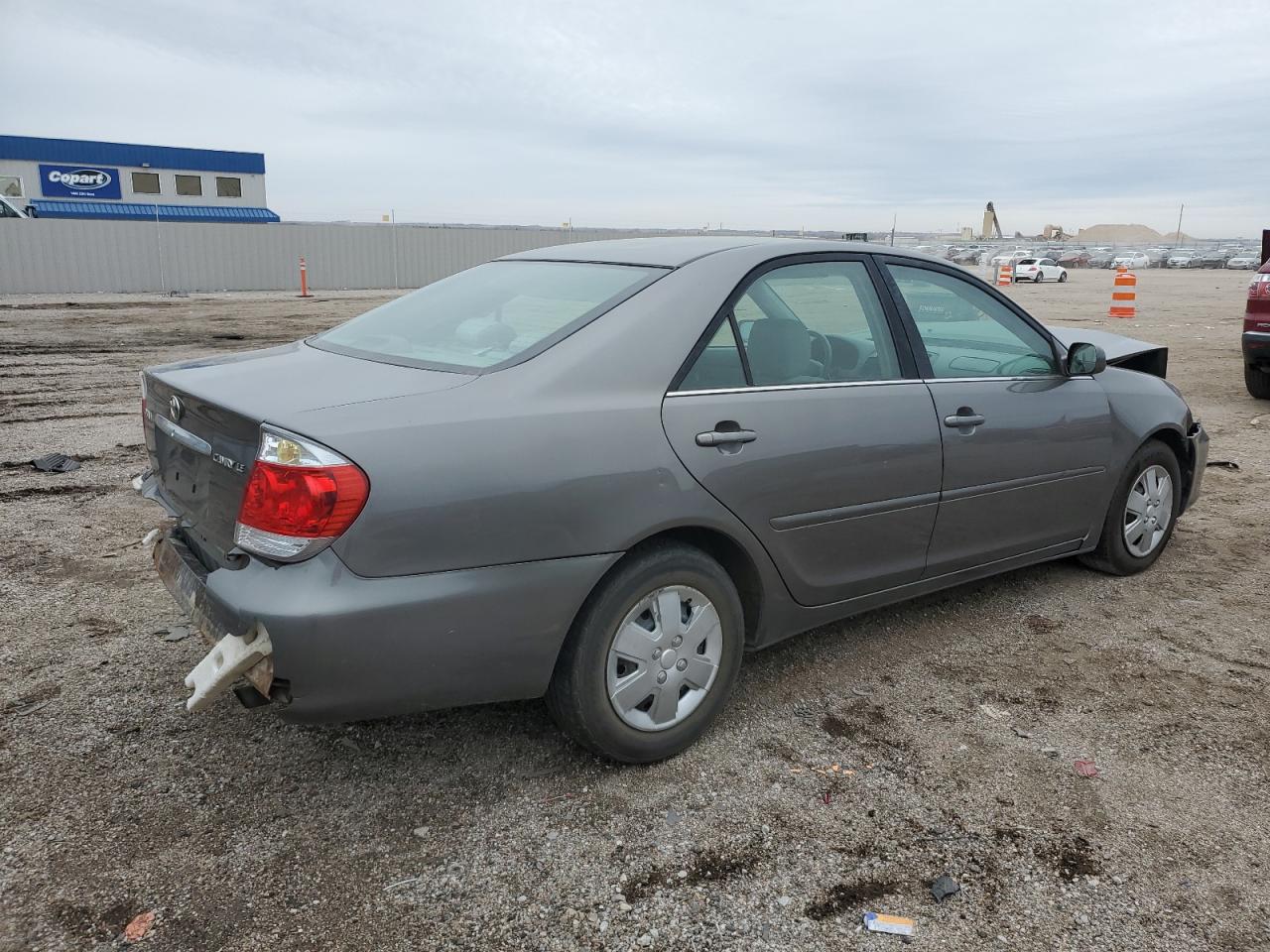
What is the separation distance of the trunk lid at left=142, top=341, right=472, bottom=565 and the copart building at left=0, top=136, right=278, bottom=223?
39.2 m

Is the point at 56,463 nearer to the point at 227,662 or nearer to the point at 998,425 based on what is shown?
the point at 227,662

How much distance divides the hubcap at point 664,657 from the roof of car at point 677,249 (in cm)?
110

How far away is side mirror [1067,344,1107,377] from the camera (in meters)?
4.09

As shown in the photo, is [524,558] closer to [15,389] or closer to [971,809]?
[971,809]

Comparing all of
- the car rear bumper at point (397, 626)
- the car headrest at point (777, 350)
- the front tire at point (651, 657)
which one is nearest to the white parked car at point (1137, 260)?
the car headrest at point (777, 350)

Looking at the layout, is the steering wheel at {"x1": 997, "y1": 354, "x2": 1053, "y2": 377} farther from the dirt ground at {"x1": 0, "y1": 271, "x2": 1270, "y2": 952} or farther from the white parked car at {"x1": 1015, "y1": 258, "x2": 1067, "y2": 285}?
the white parked car at {"x1": 1015, "y1": 258, "x2": 1067, "y2": 285}

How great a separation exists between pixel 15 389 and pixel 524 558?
935 centimetres

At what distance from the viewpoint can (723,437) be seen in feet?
9.73

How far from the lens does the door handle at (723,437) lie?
2928 mm

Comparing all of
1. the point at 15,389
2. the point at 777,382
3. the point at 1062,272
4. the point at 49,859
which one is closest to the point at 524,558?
the point at 777,382

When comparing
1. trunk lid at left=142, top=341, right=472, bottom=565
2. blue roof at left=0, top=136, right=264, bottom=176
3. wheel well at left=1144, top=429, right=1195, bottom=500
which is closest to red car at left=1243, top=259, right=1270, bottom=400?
wheel well at left=1144, top=429, right=1195, bottom=500

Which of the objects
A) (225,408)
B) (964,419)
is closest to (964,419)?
(964,419)

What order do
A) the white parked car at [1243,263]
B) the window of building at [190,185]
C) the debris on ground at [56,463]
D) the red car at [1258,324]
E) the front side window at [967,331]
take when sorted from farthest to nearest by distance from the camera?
the white parked car at [1243,263]
the window of building at [190,185]
the red car at [1258,324]
the debris on ground at [56,463]
the front side window at [967,331]

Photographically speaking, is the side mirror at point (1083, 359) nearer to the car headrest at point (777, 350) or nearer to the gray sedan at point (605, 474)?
the gray sedan at point (605, 474)
